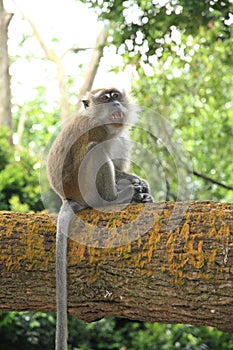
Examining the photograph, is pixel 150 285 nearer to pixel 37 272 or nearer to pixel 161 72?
pixel 37 272

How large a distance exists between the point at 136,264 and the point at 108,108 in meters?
1.84

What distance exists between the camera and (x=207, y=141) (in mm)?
9383

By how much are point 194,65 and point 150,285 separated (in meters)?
6.31

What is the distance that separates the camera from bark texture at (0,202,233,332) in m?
3.25

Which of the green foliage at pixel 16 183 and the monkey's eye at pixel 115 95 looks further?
the green foliage at pixel 16 183

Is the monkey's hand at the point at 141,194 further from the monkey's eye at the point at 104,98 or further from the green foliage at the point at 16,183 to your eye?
the green foliage at the point at 16,183

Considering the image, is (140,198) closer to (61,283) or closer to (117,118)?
(117,118)

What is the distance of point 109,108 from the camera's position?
4.83m

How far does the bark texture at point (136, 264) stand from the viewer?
3.25 m

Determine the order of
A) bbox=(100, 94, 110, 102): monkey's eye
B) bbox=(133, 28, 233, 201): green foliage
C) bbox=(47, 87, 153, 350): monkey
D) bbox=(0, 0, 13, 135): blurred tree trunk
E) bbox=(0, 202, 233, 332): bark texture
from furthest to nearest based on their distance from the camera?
1. bbox=(0, 0, 13, 135): blurred tree trunk
2. bbox=(133, 28, 233, 201): green foliage
3. bbox=(100, 94, 110, 102): monkey's eye
4. bbox=(47, 87, 153, 350): monkey
5. bbox=(0, 202, 233, 332): bark texture

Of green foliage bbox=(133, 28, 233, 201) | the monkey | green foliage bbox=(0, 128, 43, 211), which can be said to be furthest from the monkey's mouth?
green foliage bbox=(133, 28, 233, 201)

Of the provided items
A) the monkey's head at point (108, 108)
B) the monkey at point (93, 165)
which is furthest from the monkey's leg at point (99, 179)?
the monkey's head at point (108, 108)

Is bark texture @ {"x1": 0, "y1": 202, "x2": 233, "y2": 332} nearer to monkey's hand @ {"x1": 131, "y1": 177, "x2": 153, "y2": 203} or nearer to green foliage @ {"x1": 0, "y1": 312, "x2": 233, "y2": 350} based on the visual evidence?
monkey's hand @ {"x1": 131, "y1": 177, "x2": 153, "y2": 203}

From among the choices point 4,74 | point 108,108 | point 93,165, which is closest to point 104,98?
point 108,108
